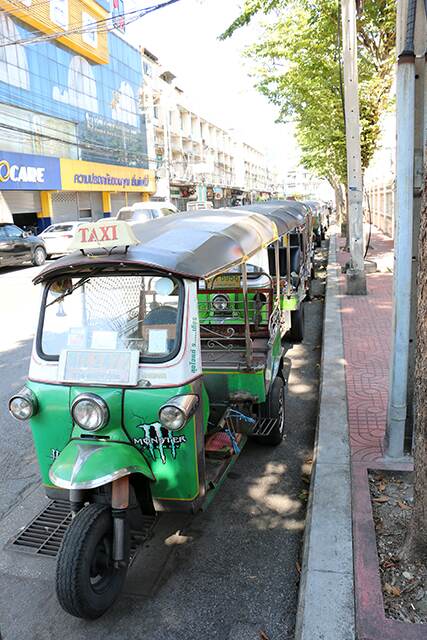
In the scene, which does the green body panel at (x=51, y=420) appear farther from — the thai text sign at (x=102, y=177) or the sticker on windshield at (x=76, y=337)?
the thai text sign at (x=102, y=177)

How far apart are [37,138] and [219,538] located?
93.6ft

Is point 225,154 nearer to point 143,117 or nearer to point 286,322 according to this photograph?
point 143,117

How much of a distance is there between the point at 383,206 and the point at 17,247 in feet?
65.9

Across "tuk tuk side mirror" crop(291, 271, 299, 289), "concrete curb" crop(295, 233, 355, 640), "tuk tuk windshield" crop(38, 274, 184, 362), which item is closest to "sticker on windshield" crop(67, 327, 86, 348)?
"tuk tuk windshield" crop(38, 274, 184, 362)

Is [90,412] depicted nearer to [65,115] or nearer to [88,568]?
[88,568]

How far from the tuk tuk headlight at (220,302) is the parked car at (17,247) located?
1377 centimetres

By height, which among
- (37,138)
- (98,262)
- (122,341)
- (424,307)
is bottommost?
(122,341)

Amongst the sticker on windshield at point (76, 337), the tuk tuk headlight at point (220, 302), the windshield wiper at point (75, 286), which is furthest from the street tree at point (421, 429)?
the tuk tuk headlight at point (220, 302)

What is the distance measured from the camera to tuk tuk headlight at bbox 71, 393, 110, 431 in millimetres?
3223

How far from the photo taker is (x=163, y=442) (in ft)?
10.8

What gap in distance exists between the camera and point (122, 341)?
3545 millimetres

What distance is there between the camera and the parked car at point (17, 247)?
18.2 m

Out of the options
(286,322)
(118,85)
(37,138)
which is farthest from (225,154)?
(286,322)

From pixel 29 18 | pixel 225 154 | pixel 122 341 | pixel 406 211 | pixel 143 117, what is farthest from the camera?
pixel 225 154
